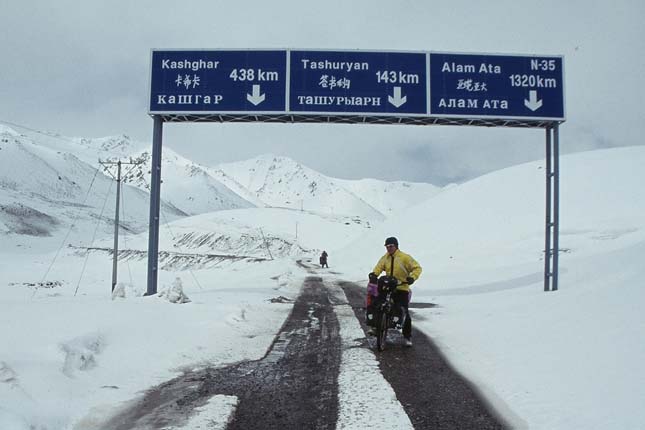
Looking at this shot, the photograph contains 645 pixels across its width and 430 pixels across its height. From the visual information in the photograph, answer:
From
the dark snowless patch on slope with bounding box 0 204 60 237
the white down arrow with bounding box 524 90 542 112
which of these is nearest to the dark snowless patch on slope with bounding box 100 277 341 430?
the white down arrow with bounding box 524 90 542 112

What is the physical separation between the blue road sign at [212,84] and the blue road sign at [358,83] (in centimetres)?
74

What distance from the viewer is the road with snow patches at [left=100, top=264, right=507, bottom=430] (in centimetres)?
461

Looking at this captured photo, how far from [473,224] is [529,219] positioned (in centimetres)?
536

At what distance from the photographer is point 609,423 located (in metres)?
4.39

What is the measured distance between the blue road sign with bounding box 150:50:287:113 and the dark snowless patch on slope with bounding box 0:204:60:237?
13935 cm

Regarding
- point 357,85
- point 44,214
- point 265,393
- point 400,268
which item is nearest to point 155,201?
point 357,85

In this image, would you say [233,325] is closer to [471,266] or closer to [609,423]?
[609,423]

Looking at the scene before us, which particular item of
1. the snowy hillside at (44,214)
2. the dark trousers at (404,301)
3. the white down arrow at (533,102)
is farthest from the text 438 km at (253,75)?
the snowy hillside at (44,214)

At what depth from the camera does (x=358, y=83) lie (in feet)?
50.3

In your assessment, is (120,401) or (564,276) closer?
(120,401)

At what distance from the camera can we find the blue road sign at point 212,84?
49.7 feet

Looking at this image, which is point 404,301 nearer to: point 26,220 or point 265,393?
point 265,393

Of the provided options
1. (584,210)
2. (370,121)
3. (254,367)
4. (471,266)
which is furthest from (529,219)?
(254,367)

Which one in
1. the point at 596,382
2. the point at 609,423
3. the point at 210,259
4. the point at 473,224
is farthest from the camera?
the point at 210,259
